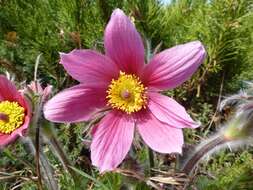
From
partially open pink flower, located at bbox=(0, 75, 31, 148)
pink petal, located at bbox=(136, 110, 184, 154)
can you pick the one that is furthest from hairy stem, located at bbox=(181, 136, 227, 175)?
partially open pink flower, located at bbox=(0, 75, 31, 148)

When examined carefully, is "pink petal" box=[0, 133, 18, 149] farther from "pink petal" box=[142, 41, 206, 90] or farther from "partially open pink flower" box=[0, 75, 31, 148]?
"pink petal" box=[142, 41, 206, 90]

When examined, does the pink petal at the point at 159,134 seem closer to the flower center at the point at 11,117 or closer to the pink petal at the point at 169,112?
the pink petal at the point at 169,112

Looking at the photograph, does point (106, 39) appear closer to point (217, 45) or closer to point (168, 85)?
point (168, 85)

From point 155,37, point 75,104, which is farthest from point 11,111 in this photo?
point 155,37

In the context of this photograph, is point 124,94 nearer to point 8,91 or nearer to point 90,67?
point 90,67

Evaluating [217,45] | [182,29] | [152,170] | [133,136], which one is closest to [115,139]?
[133,136]

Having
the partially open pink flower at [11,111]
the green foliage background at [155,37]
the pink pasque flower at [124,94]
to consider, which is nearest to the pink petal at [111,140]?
the pink pasque flower at [124,94]
